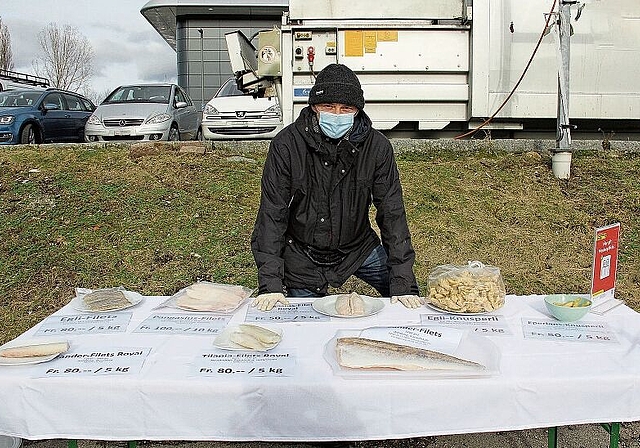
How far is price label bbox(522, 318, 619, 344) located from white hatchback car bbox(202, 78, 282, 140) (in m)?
8.16

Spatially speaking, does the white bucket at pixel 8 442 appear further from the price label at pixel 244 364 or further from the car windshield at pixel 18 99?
the car windshield at pixel 18 99

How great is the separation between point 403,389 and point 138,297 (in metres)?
1.34

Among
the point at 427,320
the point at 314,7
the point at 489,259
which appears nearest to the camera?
the point at 427,320

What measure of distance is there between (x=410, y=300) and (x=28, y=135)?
10.8m

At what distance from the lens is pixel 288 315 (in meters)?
2.46

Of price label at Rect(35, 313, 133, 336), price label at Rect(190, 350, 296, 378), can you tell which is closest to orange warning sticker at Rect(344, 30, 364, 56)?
price label at Rect(35, 313, 133, 336)

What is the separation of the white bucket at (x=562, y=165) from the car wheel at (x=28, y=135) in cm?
909

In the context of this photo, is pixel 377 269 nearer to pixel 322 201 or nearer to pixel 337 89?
pixel 322 201

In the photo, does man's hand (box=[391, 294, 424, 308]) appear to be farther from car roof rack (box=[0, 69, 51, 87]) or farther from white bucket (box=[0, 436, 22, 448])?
car roof rack (box=[0, 69, 51, 87])

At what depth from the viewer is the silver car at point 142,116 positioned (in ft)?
33.8

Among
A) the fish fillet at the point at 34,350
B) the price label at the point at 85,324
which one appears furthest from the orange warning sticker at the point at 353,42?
the fish fillet at the point at 34,350

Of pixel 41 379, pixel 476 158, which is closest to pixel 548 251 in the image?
pixel 476 158

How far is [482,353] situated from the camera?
1.97m

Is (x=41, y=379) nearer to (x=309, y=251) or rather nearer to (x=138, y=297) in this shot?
(x=138, y=297)
